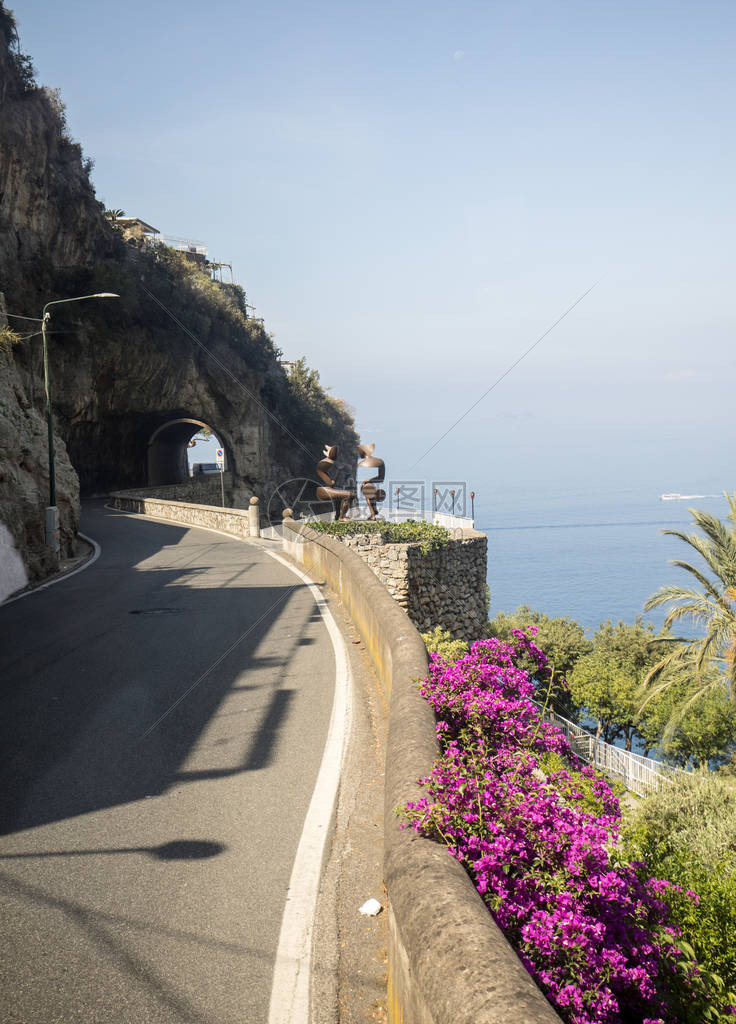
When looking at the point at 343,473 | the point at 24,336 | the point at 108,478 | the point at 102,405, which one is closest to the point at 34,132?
the point at 24,336

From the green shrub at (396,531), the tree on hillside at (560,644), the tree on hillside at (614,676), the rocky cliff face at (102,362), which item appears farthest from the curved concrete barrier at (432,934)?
the tree on hillside at (560,644)

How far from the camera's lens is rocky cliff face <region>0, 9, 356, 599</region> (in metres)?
23.6

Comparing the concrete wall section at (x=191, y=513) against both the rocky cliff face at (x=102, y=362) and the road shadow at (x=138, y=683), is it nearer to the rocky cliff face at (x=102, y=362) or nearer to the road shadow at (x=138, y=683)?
the rocky cliff face at (x=102, y=362)

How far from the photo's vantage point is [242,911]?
4.04m

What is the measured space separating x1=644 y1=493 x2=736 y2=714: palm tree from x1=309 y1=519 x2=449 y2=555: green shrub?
8.08 m

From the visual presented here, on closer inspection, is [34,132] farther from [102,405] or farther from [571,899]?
[571,899]

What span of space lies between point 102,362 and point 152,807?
1822 inches

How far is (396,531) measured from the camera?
91.9 feet

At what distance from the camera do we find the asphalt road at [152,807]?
3.49 m

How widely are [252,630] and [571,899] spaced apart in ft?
29.1

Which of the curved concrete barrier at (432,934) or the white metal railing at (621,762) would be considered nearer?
the curved concrete barrier at (432,934)

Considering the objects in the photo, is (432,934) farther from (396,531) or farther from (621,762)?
(621,762)

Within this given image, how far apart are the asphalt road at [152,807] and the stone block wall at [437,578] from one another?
13.5 meters

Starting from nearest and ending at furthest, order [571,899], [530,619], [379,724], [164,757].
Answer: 1. [571,899]
2. [164,757]
3. [379,724]
4. [530,619]
